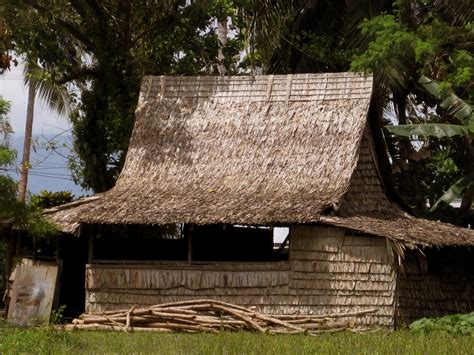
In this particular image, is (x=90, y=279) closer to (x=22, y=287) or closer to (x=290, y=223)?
(x=22, y=287)

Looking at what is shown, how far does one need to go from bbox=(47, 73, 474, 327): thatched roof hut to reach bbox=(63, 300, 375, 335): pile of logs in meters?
0.46

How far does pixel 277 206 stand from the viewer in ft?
52.8

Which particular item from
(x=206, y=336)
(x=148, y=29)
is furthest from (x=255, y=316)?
(x=148, y=29)

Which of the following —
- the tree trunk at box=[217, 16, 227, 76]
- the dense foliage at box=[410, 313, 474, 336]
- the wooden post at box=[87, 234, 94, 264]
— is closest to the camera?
the dense foliage at box=[410, 313, 474, 336]

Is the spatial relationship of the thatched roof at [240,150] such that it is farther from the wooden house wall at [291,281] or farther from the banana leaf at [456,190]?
the banana leaf at [456,190]

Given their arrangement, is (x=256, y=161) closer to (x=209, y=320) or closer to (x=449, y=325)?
(x=209, y=320)

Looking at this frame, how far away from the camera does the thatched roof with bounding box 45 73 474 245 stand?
16.1 metres

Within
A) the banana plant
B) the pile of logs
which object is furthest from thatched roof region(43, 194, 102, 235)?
the banana plant

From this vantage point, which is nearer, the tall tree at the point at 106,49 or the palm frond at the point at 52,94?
the tall tree at the point at 106,49

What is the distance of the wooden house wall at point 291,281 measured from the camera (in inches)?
625

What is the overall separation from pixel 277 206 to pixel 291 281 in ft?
3.84

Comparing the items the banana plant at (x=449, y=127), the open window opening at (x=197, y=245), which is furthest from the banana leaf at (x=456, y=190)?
the open window opening at (x=197, y=245)

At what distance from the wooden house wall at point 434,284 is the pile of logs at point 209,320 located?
72 centimetres

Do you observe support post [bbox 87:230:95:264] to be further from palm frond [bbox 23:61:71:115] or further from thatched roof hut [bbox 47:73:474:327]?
palm frond [bbox 23:61:71:115]
